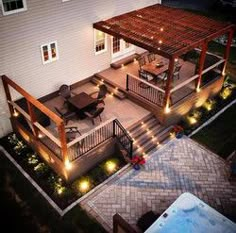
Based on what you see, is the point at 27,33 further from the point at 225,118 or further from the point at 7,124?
the point at 225,118

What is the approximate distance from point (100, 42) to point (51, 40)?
11.2ft

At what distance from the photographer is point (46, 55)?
1543 cm

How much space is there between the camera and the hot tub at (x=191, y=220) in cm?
1120

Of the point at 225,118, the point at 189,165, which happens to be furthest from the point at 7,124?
the point at 225,118

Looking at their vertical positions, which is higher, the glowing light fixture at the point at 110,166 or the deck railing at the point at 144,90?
the deck railing at the point at 144,90

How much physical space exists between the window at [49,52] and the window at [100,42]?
2731mm

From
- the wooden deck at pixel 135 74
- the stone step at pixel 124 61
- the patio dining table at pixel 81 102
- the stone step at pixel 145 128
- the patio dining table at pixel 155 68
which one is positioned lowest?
the stone step at pixel 145 128

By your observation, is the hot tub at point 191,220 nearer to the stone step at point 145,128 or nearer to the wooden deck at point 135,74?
the stone step at point 145,128

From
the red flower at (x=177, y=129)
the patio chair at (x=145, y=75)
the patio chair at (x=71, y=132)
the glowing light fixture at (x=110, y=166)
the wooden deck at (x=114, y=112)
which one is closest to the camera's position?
the patio chair at (x=71, y=132)

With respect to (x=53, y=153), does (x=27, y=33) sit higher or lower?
higher

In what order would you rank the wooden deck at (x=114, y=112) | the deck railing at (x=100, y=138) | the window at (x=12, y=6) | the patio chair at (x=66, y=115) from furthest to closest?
the wooden deck at (x=114, y=112)
the patio chair at (x=66, y=115)
the deck railing at (x=100, y=138)
the window at (x=12, y=6)

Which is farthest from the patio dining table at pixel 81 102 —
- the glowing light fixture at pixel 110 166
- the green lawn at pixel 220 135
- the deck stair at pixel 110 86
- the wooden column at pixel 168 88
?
the green lawn at pixel 220 135

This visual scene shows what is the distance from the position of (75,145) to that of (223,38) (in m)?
16.5

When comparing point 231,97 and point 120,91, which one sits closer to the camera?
point 120,91
